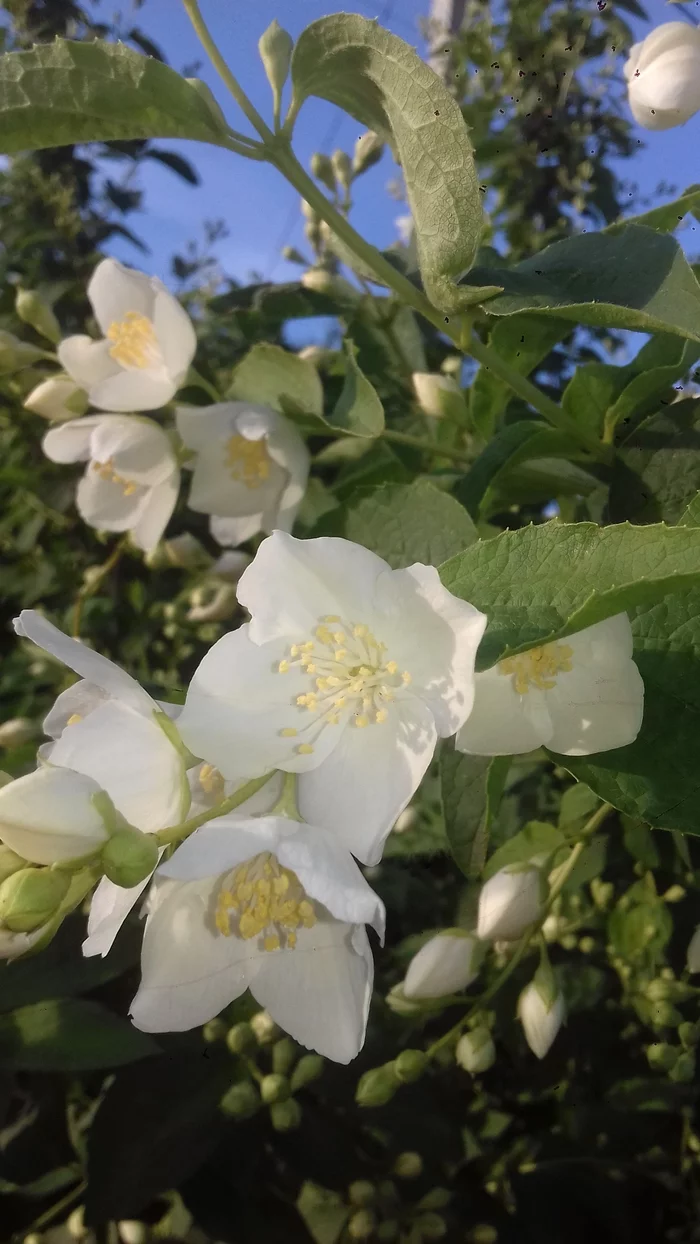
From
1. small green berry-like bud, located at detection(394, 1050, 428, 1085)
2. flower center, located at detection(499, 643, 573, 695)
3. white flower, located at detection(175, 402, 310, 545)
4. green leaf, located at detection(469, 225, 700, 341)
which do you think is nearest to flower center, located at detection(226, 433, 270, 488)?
white flower, located at detection(175, 402, 310, 545)

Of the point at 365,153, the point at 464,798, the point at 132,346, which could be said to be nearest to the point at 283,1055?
the point at 464,798

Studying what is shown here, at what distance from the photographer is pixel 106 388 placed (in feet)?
2.89

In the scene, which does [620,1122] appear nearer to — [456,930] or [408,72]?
[456,930]

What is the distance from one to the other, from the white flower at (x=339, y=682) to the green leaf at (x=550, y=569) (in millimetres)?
31

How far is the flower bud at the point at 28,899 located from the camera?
1.30 ft

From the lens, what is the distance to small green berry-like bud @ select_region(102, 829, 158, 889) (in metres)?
0.41

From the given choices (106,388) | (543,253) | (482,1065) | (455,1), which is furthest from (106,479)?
(455,1)

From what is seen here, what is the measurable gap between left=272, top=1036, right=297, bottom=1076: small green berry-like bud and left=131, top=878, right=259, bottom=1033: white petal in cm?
42

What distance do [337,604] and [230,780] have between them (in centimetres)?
12

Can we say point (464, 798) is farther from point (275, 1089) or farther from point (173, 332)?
point (173, 332)

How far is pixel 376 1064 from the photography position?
0.95 metres

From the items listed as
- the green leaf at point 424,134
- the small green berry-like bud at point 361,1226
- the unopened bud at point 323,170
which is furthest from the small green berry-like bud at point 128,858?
the unopened bud at point 323,170

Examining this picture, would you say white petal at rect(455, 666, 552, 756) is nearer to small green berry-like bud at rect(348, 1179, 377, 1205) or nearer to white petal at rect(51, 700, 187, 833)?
white petal at rect(51, 700, 187, 833)

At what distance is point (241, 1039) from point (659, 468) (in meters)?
0.67
